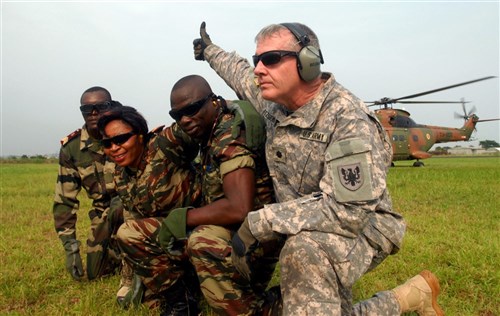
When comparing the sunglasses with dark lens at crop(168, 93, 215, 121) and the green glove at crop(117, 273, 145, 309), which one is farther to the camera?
the green glove at crop(117, 273, 145, 309)

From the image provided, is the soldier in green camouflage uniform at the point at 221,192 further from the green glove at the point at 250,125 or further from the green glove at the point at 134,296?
the green glove at the point at 134,296

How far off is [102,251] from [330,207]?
106 inches

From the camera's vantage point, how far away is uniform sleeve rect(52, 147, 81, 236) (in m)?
4.36

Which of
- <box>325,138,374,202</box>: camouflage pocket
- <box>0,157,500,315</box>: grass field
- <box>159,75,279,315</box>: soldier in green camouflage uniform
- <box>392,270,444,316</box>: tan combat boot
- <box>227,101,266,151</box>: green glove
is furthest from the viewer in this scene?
<box>0,157,500,315</box>: grass field

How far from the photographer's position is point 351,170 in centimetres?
224

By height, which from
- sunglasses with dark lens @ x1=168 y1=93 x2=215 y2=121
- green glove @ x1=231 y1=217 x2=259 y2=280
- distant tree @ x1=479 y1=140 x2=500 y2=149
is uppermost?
sunglasses with dark lens @ x1=168 y1=93 x2=215 y2=121

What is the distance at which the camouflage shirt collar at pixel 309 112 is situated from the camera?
99.6 inches

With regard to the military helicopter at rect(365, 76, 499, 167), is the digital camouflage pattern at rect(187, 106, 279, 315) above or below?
above

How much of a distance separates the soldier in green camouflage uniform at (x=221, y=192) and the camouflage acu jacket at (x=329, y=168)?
197 mm

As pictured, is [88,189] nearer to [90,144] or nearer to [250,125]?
[90,144]

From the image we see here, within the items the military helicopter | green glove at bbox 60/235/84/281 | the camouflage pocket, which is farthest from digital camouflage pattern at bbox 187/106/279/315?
the military helicopter

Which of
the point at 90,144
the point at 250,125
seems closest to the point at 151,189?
the point at 250,125

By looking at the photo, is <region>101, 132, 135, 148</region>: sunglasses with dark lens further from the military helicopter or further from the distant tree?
the distant tree

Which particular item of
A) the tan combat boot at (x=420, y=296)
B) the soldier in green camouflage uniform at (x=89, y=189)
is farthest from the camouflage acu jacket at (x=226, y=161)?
the soldier in green camouflage uniform at (x=89, y=189)
